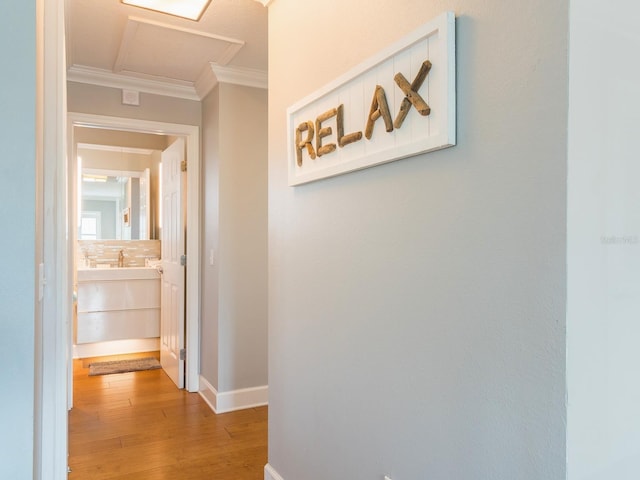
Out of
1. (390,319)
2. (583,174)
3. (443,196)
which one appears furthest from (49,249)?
(583,174)

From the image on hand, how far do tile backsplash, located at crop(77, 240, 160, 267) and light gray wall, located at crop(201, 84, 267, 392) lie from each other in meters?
2.10

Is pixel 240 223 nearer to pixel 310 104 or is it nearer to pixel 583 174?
pixel 310 104

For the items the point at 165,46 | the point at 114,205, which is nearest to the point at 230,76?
the point at 165,46

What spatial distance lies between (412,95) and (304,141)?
2.24 feet

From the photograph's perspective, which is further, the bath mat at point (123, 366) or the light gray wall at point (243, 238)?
the bath mat at point (123, 366)

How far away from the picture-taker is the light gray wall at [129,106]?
3238 millimetres

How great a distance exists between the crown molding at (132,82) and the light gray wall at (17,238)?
7.61 ft

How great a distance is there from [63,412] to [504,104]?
1.80 metres

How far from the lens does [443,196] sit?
3.73ft

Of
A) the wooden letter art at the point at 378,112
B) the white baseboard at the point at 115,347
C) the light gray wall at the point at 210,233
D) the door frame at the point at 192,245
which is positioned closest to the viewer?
the wooden letter art at the point at 378,112

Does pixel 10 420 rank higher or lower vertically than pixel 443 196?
lower

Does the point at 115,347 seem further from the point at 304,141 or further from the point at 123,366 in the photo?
the point at 304,141

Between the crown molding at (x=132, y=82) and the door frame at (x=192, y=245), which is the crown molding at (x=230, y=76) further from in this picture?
the door frame at (x=192, y=245)

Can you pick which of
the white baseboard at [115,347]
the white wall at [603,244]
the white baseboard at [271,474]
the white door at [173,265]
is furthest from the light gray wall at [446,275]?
the white baseboard at [115,347]
